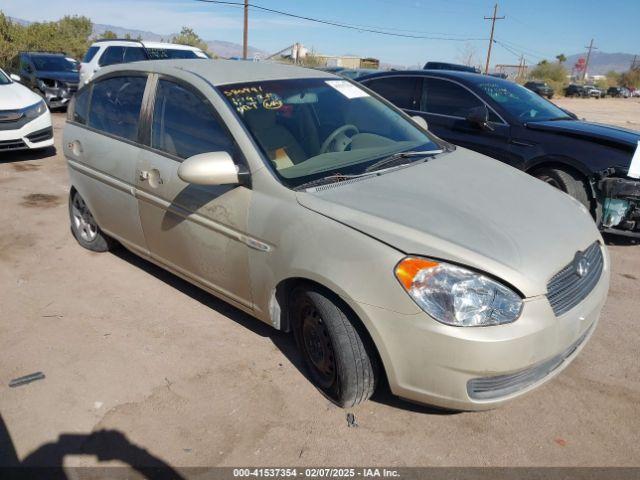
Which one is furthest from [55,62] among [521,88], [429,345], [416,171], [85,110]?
[429,345]

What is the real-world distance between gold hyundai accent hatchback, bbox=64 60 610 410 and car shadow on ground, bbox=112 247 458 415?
27 centimetres

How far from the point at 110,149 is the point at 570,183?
4.15 meters

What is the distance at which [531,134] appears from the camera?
524cm

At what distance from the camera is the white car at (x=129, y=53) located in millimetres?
12023

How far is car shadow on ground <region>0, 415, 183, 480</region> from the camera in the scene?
90.4 inches

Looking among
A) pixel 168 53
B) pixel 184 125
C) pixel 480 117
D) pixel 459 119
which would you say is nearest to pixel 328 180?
pixel 184 125

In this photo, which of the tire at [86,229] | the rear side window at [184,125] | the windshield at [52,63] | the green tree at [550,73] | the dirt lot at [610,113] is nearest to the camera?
the rear side window at [184,125]

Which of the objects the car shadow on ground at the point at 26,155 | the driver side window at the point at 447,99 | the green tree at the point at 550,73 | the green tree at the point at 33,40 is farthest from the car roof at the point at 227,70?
the green tree at the point at 550,73

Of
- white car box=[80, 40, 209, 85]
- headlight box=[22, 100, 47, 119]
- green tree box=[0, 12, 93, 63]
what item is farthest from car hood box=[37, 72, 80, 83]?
Answer: green tree box=[0, 12, 93, 63]

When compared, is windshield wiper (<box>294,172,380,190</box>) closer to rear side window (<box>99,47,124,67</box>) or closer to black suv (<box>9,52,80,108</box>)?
rear side window (<box>99,47,124,67</box>)

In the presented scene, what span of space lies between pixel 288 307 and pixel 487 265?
3.71ft

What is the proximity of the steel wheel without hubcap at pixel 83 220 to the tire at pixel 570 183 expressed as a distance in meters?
4.33

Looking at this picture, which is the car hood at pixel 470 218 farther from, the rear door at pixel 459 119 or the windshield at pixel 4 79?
the windshield at pixel 4 79

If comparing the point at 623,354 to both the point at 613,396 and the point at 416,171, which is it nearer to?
the point at 613,396
